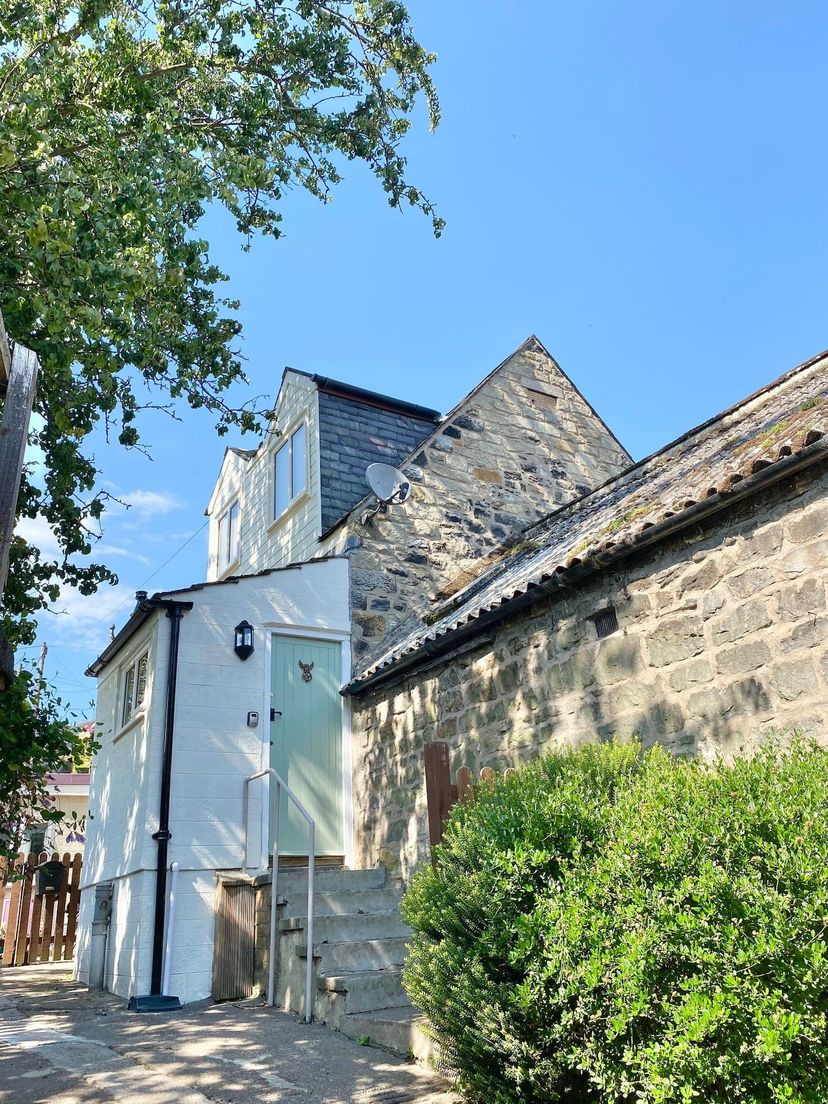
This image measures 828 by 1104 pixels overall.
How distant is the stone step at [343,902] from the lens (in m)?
6.82

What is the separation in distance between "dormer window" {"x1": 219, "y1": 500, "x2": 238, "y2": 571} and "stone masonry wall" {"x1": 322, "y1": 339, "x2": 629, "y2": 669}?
182 inches

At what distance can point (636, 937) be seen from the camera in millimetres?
2795

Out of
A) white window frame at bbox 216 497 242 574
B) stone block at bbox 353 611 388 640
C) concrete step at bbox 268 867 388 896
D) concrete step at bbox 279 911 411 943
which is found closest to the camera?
concrete step at bbox 279 911 411 943

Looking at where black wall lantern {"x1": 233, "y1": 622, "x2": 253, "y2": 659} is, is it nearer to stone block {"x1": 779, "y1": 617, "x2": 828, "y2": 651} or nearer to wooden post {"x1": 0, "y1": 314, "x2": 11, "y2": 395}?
stone block {"x1": 779, "y1": 617, "x2": 828, "y2": 651}

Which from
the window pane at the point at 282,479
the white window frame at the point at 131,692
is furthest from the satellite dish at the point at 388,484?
the white window frame at the point at 131,692

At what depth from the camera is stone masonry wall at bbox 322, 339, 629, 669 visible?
32.7 ft

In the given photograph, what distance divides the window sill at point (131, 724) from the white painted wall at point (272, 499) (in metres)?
3.22

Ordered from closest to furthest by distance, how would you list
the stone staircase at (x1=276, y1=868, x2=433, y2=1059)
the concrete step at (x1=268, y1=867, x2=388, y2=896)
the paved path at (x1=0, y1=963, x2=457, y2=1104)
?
1. the paved path at (x1=0, y1=963, x2=457, y2=1104)
2. the stone staircase at (x1=276, y1=868, x2=433, y2=1059)
3. the concrete step at (x1=268, y1=867, x2=388, y2=896)

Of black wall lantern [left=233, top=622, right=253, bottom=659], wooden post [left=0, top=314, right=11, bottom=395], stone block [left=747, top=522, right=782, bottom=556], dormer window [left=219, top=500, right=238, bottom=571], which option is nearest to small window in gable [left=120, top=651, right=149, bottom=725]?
black wall lantern [left=233, top=622, right=253, bottom=659]

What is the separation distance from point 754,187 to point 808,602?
9.15 m

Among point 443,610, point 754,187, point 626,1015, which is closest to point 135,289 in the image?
point 443,610

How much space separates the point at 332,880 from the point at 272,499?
21.9 ft

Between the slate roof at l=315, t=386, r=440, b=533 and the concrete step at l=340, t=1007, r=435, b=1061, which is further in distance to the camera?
the slate roof at l=315, t=386, r=440, b=533

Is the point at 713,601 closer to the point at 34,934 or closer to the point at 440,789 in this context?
the point at 440,789
